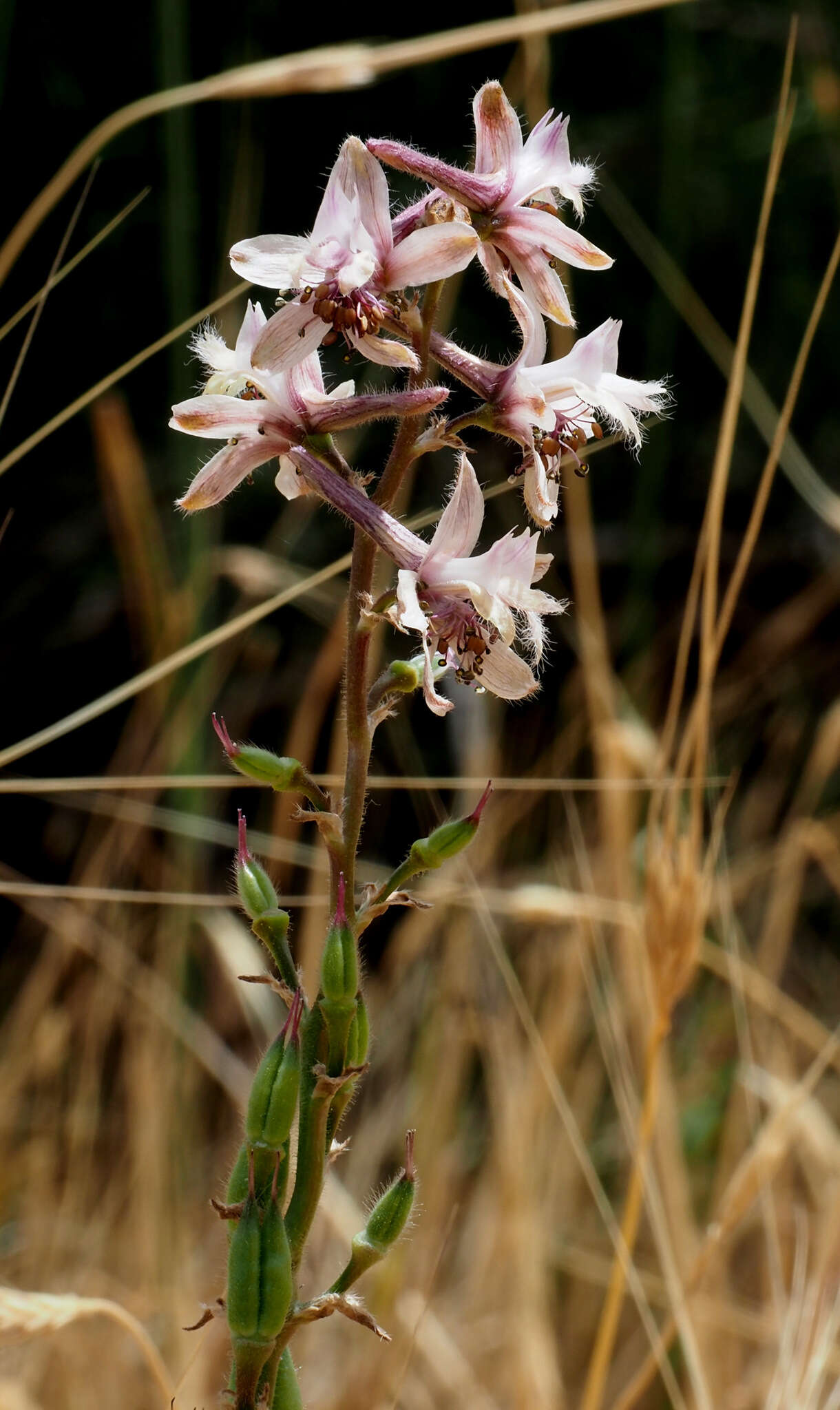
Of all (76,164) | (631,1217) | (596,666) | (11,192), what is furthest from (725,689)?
(76,164)

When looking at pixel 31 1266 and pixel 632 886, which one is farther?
pixel 31 1266

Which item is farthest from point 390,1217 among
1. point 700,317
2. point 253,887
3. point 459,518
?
point 700,317

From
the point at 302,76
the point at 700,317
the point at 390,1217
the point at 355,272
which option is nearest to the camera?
the point at 355,272

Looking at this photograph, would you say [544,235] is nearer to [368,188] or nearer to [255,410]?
[368,188]

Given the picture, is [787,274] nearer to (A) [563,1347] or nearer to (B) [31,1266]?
(A) [563,1347]

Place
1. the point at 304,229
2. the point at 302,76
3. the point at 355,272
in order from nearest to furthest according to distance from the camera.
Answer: the point at 355,272 → the point at 302,76 → the point at 304,229

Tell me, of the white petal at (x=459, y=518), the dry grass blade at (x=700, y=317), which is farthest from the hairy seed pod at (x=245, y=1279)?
the dry grass blade at (x=700, y=317)

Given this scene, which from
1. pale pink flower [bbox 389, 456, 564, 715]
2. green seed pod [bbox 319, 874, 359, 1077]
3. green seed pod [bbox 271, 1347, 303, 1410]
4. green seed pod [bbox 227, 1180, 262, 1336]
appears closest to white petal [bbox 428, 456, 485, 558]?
pale pink flower [bbox 389, 456, 564, 715]
